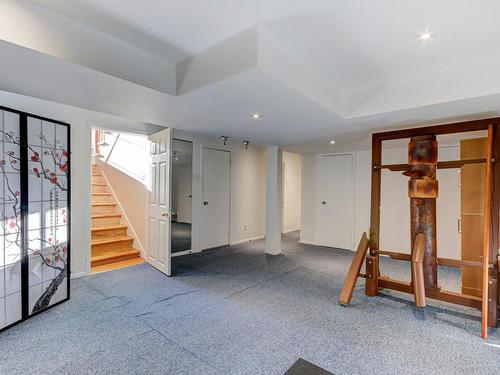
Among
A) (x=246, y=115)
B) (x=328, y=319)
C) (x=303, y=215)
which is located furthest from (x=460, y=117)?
(x=303, y=215)

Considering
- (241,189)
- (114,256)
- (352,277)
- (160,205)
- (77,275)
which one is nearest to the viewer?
(352,277)

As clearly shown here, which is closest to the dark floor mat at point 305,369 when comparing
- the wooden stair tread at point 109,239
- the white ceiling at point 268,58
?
the white ceiling at point 268,58

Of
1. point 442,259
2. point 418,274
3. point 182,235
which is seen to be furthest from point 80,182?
point 442,259

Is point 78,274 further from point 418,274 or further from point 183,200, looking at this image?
point 418,274

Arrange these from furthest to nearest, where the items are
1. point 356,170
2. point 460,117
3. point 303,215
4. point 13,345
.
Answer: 1. point 303,215
2. point 356,170
3. point 460,117
4. point 13,345

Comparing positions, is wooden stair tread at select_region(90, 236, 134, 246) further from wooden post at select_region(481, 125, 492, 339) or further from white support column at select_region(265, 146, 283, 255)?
wooden post at select_region(481, 125, 492, 339)

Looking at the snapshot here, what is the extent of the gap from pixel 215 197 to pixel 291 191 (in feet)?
10.0

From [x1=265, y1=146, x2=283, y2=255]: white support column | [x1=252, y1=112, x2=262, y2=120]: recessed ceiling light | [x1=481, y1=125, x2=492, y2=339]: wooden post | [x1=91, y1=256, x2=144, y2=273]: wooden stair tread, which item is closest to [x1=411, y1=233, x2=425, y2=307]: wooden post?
[x1=481, y1=125, x2=492, y2=339]: wooden post

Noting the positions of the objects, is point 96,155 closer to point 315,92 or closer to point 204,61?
point 204,61

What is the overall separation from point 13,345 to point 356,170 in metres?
5.51

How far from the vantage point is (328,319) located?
8.25 feet

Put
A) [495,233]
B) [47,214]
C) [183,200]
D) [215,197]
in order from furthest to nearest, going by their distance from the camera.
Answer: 1. [215,197]
2. [183,200]
3. [47,214]
4. [495,233]

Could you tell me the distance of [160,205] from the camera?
387cm

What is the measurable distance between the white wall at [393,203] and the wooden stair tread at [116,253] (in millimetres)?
3632
